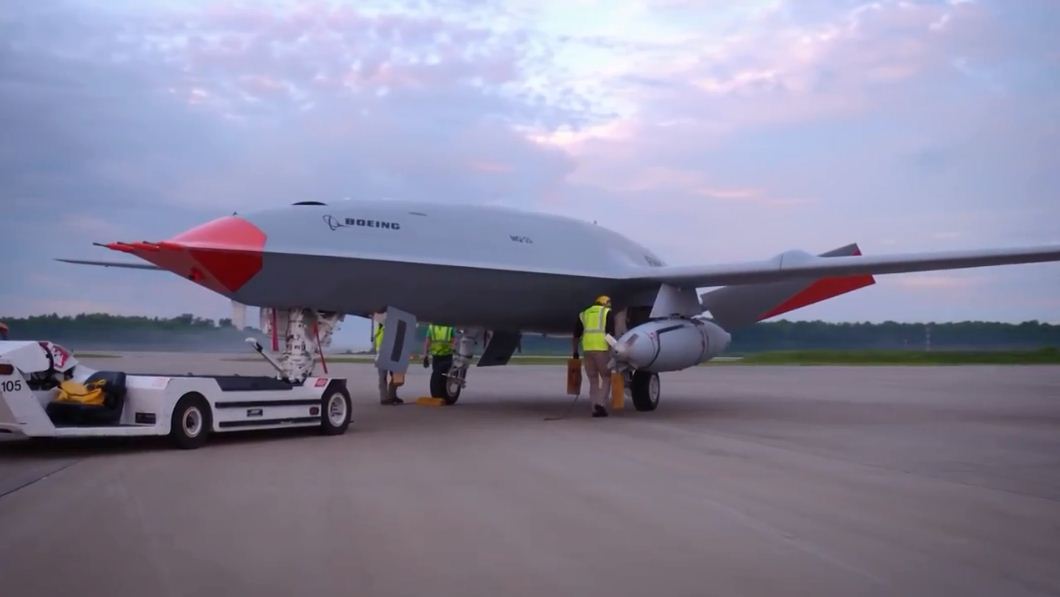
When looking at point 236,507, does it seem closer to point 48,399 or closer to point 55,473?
point 55,473

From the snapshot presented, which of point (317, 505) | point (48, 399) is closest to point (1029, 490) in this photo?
point (317, 505)

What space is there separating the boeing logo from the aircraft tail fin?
286 inches

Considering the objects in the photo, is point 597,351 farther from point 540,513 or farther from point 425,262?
point 540,513

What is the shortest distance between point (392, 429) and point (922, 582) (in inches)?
331

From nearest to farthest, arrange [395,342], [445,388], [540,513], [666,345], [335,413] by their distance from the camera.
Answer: [540,513] → [335,413] → [395,342] → [666,345] → [445,388]

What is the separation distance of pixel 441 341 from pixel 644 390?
4155mm

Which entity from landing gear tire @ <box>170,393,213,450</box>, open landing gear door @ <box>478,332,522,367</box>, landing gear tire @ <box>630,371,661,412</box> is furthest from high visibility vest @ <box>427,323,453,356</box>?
landing gear tire @ <box>170,393,213,450</box>

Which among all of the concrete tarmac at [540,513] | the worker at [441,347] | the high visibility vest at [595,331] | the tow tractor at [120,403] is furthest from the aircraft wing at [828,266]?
the tow tractor at [120,403]

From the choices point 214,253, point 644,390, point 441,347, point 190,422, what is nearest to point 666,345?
point 644,390

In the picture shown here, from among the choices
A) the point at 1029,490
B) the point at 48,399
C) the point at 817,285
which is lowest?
the point at 1029,490

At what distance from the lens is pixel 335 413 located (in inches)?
450

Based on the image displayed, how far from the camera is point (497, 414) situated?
14.5 metres

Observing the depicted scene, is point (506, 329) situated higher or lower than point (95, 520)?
higher

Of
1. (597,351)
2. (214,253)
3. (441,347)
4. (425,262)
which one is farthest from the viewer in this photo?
(441,347)
